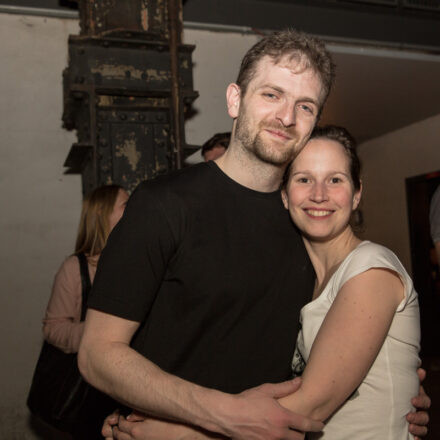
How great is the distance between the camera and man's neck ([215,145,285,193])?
177 centimetres

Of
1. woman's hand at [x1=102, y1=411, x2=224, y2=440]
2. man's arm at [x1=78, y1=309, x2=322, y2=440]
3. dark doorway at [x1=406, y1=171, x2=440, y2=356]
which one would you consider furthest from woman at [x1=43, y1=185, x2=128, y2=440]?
dark doorway at [x1=406, y1=171, x2=440, y2=356]

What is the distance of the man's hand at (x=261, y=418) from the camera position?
1.40 m

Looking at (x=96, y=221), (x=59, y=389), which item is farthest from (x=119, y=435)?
(x=96, y=221)

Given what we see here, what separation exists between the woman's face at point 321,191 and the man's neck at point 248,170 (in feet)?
0.36

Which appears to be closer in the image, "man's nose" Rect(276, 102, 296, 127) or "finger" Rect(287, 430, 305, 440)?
"finger" Rect(287, 430, 305, 440)

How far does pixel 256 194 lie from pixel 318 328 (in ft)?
1.70

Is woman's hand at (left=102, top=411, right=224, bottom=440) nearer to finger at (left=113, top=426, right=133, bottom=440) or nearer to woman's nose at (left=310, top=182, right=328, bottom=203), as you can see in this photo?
finger at (left=113, top=426, right=133, bottom=440)

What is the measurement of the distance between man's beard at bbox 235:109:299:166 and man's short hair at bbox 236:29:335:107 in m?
0.19

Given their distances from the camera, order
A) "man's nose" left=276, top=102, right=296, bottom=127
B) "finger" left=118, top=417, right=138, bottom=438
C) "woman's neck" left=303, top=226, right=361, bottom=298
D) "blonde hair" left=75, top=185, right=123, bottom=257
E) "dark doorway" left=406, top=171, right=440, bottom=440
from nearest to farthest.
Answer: "finger" left=118, top=417, right=138, bottom=438 → "man's nose" left=276, top=102, right=296, bottom=127 → "woman's neck" left=303, top=226, right=361, bottom=298 → "blonde hair" left=75, top=185, right=123, bottom=257 → "dark doorway" left=406, top=171, right=440, bottom=440

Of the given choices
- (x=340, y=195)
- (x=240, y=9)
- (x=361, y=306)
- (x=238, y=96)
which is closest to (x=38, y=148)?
(x=240, y=9)

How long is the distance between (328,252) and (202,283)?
544mm

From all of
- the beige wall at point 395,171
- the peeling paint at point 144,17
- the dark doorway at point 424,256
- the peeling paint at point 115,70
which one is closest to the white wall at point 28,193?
the peeling paint at point 115,70

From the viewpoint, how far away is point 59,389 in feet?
8.25

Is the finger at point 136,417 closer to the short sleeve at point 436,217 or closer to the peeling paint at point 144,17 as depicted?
the short sleeve at point 436,217
